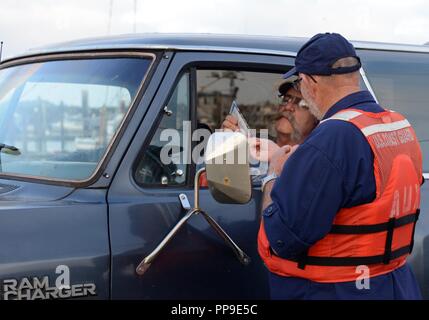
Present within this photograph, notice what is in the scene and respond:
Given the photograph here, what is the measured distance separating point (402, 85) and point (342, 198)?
1.35m

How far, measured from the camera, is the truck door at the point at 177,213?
206 centimetres

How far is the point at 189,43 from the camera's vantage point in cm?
236

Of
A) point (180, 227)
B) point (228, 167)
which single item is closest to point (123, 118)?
point (180, 227)

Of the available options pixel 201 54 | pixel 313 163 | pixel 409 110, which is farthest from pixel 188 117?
pixel 409 110

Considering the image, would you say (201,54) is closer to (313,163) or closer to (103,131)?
(103,131)

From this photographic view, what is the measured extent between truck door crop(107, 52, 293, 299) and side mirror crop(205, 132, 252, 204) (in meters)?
0.40

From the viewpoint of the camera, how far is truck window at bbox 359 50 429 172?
8.86ft

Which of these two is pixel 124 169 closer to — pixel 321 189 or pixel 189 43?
pixel 189 43

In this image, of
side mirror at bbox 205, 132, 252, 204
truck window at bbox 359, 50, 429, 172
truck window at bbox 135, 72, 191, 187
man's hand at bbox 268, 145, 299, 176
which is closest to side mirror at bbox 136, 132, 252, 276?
side mirror at bbox 205, 132, 252, 204

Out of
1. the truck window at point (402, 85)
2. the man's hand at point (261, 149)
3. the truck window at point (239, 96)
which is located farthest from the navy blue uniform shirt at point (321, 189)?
the truck window at point (402, 85)

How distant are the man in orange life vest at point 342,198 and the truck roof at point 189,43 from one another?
23.7 inches

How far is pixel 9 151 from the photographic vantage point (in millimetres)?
2453

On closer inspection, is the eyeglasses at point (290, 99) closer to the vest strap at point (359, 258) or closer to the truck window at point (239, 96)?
the truck window at point (239, 96)
